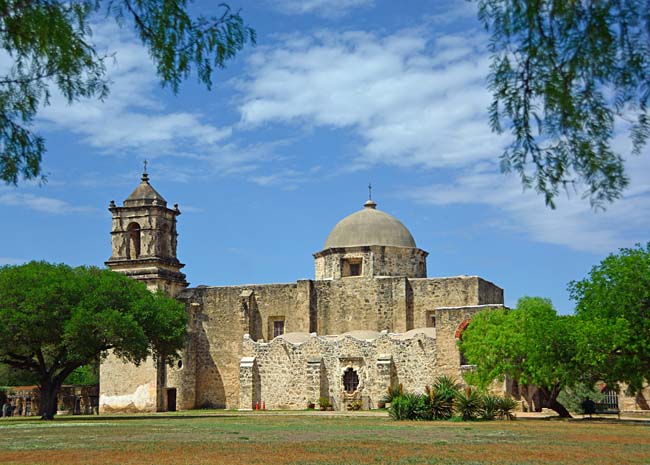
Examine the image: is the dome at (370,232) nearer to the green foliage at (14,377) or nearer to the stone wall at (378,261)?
the stone wall at (378,261)

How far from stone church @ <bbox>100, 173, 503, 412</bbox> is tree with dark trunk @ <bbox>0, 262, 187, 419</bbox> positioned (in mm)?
7407

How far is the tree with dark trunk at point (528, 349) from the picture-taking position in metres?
26.5

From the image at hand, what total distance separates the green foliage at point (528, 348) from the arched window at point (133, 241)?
17229 millimetres

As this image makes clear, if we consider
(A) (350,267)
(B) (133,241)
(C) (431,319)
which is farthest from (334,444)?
(B) (133,241)

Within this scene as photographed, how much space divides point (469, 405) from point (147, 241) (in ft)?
66.5

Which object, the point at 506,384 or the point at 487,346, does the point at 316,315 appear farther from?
the point at 487,346

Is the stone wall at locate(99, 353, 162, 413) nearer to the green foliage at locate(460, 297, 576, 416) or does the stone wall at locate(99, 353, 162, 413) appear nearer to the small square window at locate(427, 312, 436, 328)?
the small square window at locate(427, 312, 436, 328)

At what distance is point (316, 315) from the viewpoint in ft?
140

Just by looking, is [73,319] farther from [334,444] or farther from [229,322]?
[334,444]

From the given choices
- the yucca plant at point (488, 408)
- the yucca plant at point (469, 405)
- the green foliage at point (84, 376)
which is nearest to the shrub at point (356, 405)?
the yucca plant at point (488, 408)

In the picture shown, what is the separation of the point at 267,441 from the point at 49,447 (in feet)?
14.1

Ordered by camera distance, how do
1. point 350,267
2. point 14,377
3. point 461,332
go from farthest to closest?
1. point 14,377
2. point 350,267
3. point 461,332

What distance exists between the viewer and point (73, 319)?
30.4m

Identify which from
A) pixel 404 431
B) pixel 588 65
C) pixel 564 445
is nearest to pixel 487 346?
pixel 404 431
